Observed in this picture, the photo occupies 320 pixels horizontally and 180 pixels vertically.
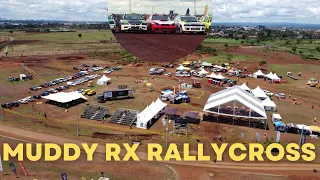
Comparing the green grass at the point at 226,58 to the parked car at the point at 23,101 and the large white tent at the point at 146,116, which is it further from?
the parked car at the point at 23,101

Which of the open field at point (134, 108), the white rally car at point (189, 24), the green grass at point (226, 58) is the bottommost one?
the open field at point (134, 108)

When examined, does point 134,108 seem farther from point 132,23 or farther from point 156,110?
point 132,23

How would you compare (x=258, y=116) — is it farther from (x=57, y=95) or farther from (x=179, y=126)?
(x=57, y=95)

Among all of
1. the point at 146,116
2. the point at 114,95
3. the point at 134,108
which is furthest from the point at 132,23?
the point at 114,95

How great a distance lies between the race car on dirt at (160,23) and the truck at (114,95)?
25.2m

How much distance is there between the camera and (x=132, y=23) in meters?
4.93

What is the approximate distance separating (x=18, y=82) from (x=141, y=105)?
19644 mm

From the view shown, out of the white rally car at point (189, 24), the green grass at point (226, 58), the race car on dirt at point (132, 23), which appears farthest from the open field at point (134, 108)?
the race car on dirt at point (132, 23)

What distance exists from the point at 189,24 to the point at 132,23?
1.05m

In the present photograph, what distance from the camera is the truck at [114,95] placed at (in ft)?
97.0

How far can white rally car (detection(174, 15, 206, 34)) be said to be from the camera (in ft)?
16.5

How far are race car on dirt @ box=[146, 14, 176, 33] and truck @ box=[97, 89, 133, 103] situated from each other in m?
25.2

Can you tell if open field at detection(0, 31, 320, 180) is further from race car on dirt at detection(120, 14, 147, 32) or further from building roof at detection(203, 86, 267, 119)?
race car on dirt at detection(120, 14, 147, 32)

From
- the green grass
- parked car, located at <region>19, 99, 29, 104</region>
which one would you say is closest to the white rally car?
parked car, located at <region>19, 99, 29, 104</region>
